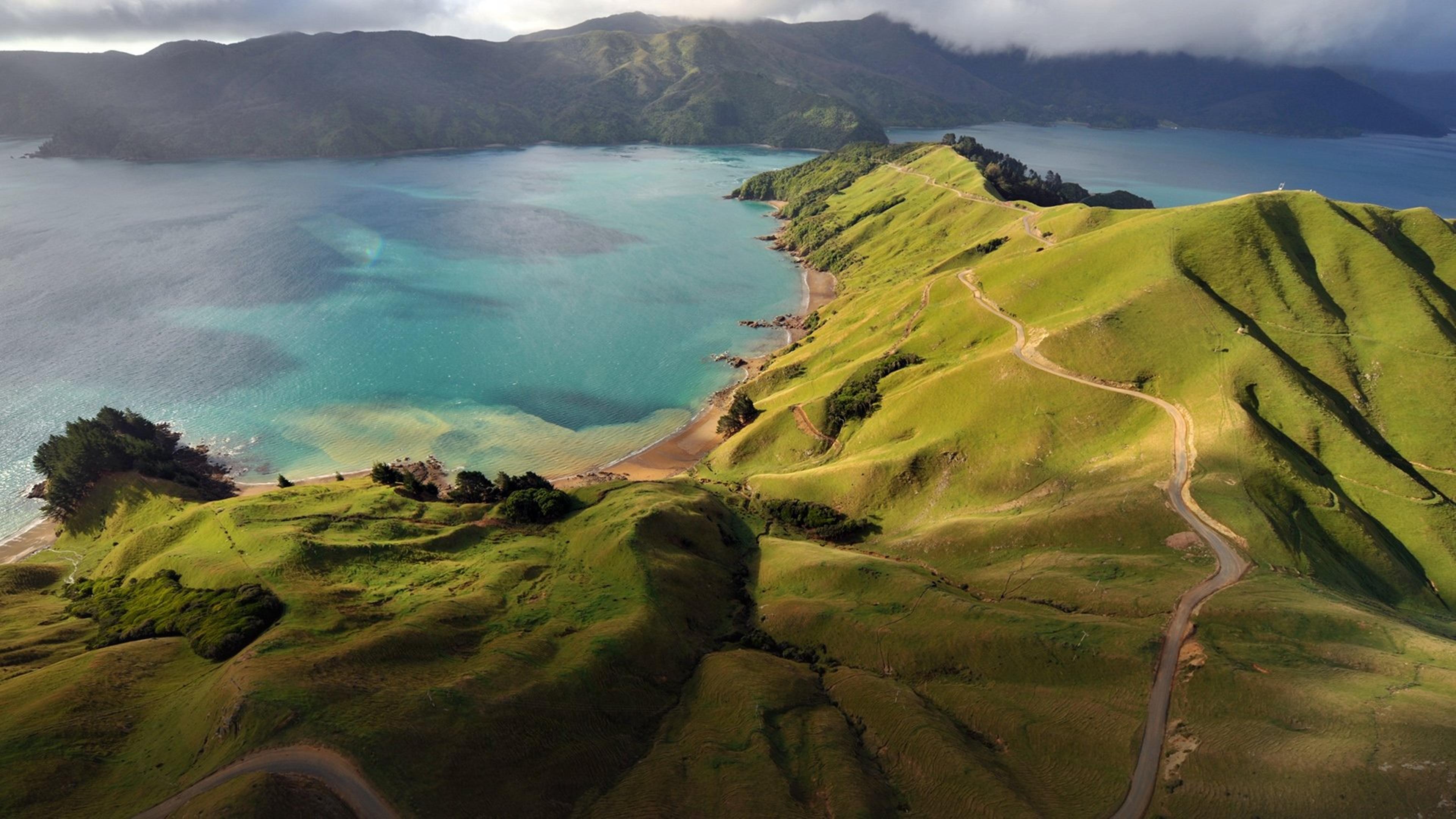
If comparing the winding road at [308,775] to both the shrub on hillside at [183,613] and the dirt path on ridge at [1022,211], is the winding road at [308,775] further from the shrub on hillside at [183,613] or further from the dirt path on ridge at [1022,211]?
the dirt path on ridge at [1022,211]

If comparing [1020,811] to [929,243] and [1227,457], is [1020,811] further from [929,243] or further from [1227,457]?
[929,243]

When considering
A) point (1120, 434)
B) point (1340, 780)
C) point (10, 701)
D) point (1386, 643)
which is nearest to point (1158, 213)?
point (1120, 434)

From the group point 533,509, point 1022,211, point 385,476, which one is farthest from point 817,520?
point 1022,211

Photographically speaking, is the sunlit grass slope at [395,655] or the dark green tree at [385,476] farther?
the dark green tree at [385,476]

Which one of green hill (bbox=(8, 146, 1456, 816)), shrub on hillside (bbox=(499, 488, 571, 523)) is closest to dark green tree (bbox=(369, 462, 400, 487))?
green hill (bbox=(8, 146, 1456, 816))

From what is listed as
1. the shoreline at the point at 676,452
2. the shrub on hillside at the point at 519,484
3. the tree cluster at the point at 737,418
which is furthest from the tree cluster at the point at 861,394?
the shrub on hillside at the point at 519,484

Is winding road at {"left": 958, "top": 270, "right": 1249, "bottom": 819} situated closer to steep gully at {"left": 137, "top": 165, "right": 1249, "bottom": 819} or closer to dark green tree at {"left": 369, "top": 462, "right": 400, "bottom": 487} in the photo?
steep gully at {"left": 137, "top": 165, "right": 1249, "bottom": 819}
